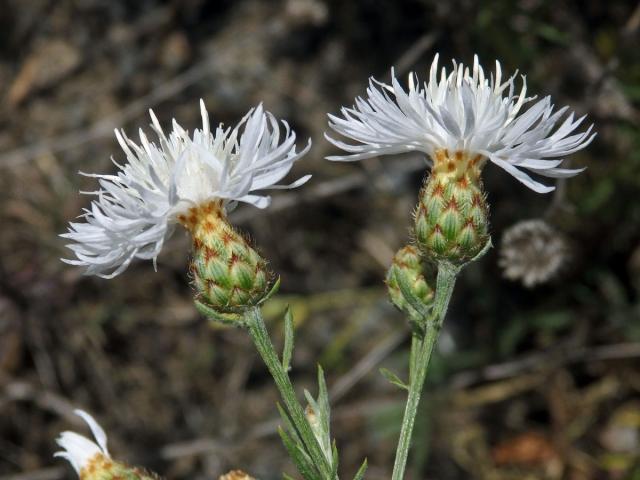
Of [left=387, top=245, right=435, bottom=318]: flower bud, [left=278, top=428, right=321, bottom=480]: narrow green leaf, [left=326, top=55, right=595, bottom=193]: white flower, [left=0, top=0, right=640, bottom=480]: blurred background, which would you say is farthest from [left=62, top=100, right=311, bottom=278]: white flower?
[left=0, top=0, right=640, bottom=480]: blurred background

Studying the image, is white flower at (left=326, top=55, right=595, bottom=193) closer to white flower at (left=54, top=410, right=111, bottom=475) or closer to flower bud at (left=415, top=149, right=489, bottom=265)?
flower bud at (left=415, top=149, right=489, bottom=265)

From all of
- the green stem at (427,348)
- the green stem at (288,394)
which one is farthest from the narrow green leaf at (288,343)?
the green stem at (427,348)

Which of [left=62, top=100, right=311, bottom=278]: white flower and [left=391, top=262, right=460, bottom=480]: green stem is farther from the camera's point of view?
[left=391, top=262, right=460, bottom=480]: green stem

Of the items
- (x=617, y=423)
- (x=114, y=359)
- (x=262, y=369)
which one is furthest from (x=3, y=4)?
(x=617, y=423)

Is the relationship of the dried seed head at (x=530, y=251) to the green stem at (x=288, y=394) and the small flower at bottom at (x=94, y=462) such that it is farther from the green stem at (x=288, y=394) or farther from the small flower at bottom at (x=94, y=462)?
the small flower at bottom at (x=94, y=462)

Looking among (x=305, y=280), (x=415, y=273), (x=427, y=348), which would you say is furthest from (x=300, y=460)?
(x=305, y=280)

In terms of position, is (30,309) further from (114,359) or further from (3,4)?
(3,4)
